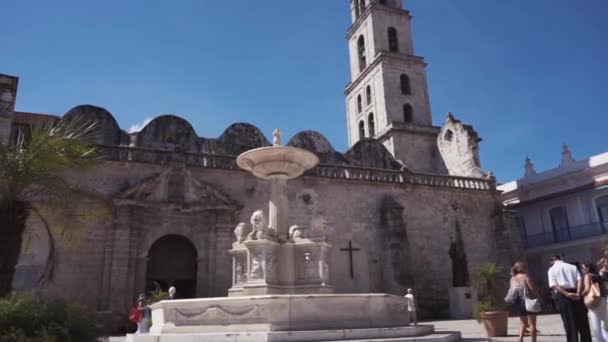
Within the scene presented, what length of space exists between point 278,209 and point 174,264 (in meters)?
8.19

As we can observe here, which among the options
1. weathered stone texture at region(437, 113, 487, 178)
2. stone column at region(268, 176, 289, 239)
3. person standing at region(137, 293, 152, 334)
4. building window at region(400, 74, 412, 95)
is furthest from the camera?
building window at region(400, 74, 412, 95)

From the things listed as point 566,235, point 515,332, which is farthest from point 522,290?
point 566,235

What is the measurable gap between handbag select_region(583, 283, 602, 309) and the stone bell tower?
20.0 m

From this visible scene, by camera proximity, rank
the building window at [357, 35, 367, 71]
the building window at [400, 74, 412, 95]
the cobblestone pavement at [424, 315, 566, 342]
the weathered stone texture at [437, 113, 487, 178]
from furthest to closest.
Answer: the building window at [357, 35, 367, 71] < the building window at [400, 74, 412, 95] < the weathered stone texture at [437, 113, 487, 178] < the cobblestone pavement at [424, 315, 566, 342]

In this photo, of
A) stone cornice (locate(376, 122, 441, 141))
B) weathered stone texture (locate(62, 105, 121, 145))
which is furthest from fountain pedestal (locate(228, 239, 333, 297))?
stone cornice (locate(376, 122, 441, 141))

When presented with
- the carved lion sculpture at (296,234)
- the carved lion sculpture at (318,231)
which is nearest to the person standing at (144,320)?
the carved lion sculpture at (296,234)

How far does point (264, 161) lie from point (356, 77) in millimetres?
23956

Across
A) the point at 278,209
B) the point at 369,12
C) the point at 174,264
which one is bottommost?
the point at 174,264

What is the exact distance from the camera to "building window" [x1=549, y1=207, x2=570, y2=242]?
23.5 metres

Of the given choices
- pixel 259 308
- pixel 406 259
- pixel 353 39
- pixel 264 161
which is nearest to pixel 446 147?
pixel 406 259

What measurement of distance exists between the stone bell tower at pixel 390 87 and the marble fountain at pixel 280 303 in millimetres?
17267

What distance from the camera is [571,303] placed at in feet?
22.0

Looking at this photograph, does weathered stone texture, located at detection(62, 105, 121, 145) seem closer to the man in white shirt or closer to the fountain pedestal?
the fountain pedestal

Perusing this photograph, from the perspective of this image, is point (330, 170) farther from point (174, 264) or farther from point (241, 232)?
point (241, 232)
